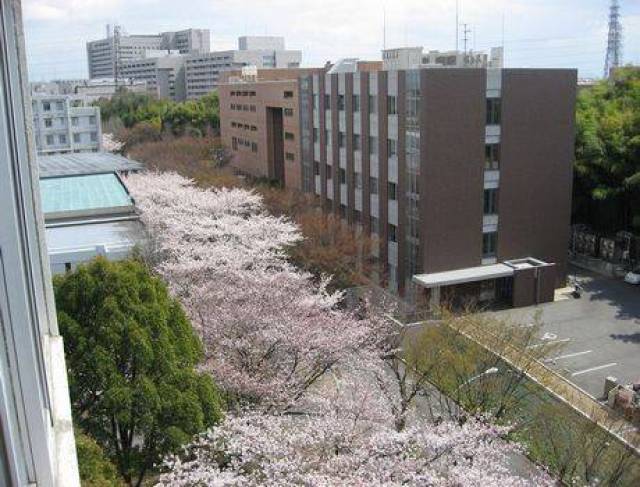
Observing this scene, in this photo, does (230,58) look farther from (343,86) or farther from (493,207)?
(493,207)

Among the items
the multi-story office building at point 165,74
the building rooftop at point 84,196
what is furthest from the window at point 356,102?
the multi-story office building at point 165,74

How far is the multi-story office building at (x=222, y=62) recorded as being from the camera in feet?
267

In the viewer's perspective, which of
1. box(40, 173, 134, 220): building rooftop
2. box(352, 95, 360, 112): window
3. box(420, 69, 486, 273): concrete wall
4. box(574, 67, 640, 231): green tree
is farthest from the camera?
box(352, 95, 360, 112): window

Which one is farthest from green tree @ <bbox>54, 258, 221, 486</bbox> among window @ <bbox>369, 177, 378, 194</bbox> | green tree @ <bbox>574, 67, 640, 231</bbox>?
green tree @ <bbox>574, 67, 640, 231</bbox>

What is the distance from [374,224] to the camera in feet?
73.8

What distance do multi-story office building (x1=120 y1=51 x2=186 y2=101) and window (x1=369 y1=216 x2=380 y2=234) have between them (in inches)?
2697

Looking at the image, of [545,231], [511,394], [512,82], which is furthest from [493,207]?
[511,394]

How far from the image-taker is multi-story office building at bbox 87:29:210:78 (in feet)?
357

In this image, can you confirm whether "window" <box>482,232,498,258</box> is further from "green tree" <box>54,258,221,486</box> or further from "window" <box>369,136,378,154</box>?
"green tree" <box>54,258,221,486</box>

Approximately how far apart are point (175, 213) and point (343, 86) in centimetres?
818

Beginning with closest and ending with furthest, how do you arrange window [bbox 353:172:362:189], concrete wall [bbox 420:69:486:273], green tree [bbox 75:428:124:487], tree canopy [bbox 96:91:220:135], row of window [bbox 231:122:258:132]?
1. green tree [bbox 75:428:124:487]
2. concrete wall [bbox 420:69:486:273]
3. window [bbox 353:172:362:189]
4. row of window [bbox 231:122:258:132]
5. tree canopy [bbox 96:91:220:135]

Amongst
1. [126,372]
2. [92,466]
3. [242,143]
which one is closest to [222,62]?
[242,143]

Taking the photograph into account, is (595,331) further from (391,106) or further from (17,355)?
(17,355)

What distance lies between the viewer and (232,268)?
14547 mm
